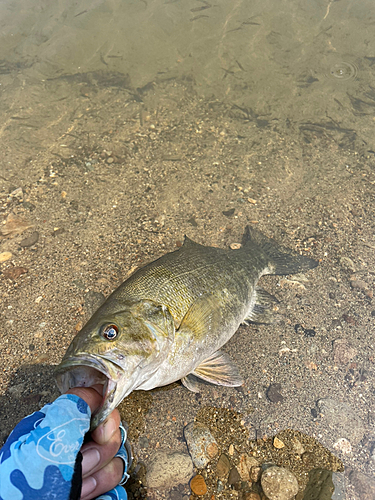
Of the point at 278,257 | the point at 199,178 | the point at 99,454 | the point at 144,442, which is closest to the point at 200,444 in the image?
the point at 144,442

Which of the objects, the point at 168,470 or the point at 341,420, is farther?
the point at 341,420

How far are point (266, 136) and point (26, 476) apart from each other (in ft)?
18.3

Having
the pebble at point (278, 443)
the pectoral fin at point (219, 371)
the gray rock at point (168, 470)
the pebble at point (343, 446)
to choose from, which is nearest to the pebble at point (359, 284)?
the pebble at point (343, 446)

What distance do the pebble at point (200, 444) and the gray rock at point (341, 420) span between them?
1124mm

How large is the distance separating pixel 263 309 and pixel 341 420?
1.28 metres

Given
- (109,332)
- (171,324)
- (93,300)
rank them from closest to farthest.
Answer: (109,332)
(171,324)
(93,300)

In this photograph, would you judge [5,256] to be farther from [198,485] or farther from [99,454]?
[198,485]

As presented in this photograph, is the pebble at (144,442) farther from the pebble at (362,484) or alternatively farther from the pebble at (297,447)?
the pebble at (362,484)

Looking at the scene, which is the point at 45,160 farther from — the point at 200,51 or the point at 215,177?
the point at 200,51

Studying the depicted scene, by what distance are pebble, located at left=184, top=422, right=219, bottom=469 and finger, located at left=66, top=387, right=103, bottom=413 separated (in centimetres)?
113

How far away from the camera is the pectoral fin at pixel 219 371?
2984mm

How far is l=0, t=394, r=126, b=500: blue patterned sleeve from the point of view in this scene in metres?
1.78

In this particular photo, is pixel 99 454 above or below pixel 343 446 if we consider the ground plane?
above

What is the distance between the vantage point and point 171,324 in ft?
8.51
